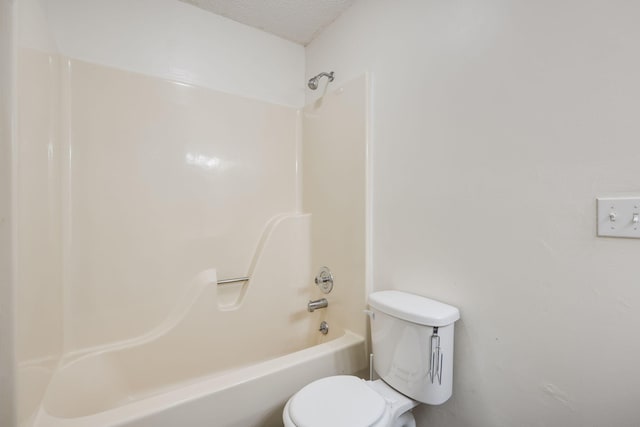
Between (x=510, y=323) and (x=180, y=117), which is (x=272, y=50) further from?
(x=510, y=323)

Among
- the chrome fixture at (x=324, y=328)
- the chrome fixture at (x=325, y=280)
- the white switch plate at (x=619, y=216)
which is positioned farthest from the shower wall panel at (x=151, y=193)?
the white switch plate at (x=619, y=216)

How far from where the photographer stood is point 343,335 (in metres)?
1.54

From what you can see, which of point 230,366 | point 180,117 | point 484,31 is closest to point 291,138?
point 180,117

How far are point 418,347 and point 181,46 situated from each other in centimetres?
195

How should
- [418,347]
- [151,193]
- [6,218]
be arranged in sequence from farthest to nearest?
1. [151,193]
2. [418,347]
3. [6,218]

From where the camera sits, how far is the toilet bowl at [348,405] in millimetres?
916

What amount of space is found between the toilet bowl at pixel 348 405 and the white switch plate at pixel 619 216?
875mm

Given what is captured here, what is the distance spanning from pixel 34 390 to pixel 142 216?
81 centimetres

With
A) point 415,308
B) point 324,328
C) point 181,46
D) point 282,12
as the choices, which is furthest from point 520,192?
point 181,46

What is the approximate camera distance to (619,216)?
734 mm

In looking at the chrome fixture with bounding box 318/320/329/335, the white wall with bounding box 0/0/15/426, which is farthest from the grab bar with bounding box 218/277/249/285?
the white wall with bounding box 0/0/15/426

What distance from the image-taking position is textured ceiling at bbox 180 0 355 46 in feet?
5.18

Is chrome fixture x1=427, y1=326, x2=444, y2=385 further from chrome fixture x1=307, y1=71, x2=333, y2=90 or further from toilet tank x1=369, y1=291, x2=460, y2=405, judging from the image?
chrome fixture x1=307, y1=71, x2=333, y2=90

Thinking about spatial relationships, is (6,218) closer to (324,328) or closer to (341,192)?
(341,192)
